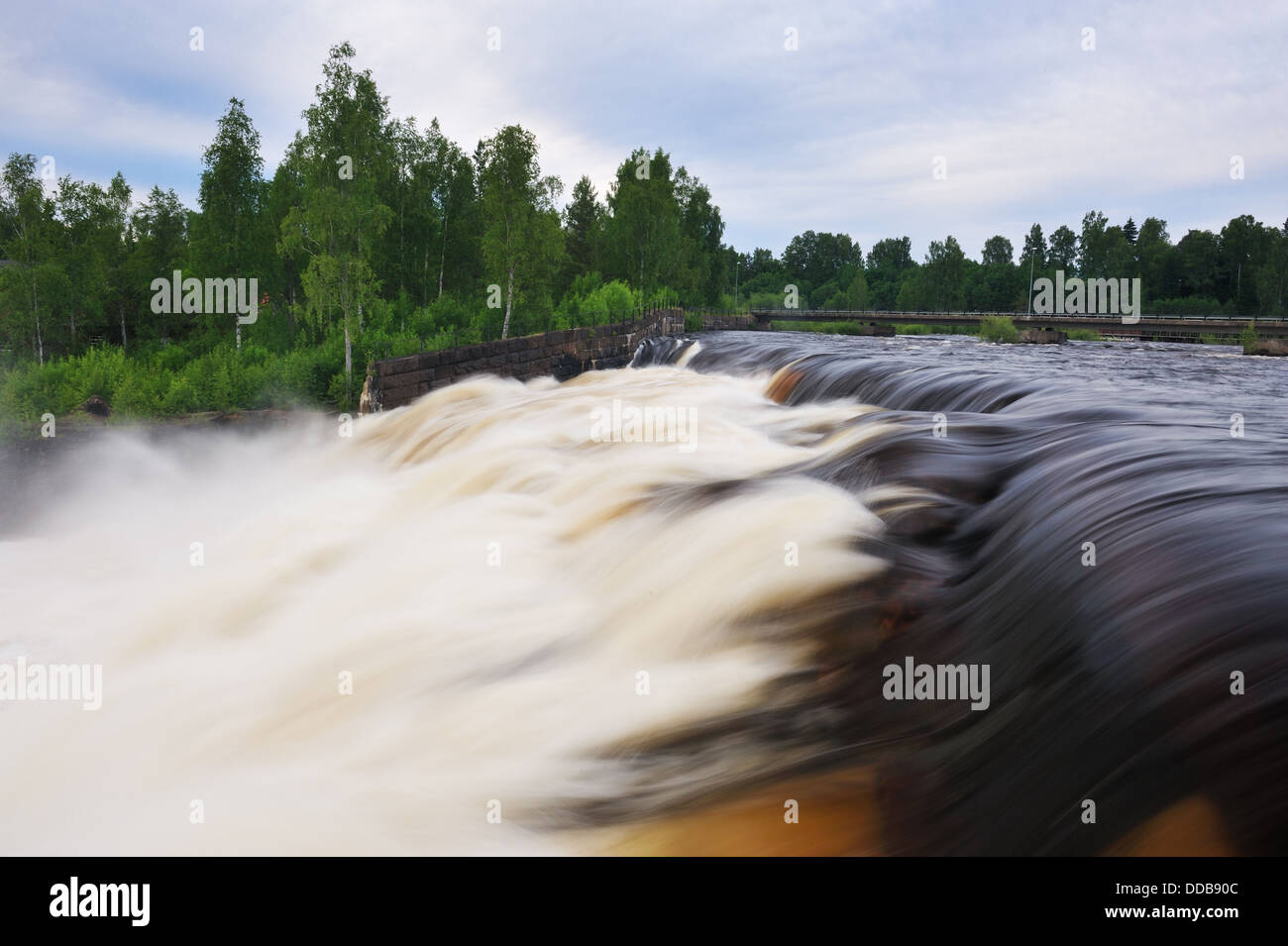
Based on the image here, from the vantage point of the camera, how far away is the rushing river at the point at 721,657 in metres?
3.86

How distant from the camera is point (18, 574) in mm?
12562

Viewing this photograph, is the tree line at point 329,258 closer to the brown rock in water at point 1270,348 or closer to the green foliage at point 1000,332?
the green foliage at point 1000,332

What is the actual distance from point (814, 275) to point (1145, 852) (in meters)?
195

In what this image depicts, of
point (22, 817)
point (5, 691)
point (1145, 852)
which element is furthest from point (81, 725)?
point (1145, 852)
